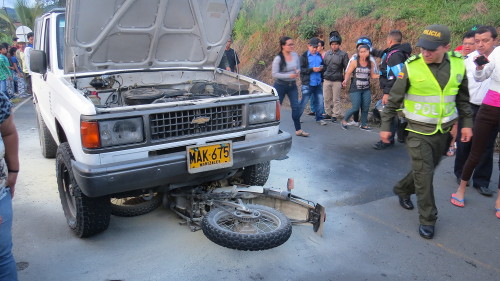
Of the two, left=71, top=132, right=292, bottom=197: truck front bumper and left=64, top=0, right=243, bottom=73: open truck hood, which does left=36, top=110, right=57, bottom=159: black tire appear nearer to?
left=64, top=0, right=243, bottom=73: open truck hood

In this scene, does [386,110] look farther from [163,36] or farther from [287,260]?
[163,36]

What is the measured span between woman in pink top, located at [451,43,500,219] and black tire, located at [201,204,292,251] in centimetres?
222

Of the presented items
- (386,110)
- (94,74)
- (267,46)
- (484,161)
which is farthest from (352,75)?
(267,46)

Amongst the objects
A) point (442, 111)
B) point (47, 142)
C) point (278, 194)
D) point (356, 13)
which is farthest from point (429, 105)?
point (356, 13)

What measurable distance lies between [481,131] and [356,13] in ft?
26.0

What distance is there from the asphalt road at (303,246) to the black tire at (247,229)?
20 centimetres

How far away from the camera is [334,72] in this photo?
8008 millimetres

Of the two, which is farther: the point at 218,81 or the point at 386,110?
the point at 218,81

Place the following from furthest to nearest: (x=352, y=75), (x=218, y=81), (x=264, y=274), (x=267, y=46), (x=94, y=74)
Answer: (x=267, y=46) → (x=352, y=75) → (x=218, y=81) → (x=94, y=74) → (x=264, y=274)

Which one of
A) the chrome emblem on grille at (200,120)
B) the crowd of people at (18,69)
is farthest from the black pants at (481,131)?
the crowd of people at (18,69)

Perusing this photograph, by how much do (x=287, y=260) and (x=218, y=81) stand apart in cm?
257

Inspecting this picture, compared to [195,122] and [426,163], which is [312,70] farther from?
[195,122]

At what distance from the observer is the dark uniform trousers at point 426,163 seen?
343 centimetres

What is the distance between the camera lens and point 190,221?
3568mm
